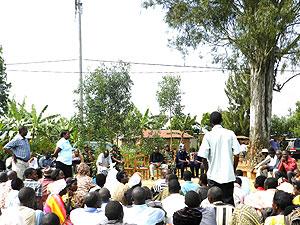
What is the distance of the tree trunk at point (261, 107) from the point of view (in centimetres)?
1895

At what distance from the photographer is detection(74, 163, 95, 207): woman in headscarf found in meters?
6.74

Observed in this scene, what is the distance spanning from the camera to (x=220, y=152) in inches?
227

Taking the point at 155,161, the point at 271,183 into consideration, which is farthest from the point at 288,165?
the point at 155,161

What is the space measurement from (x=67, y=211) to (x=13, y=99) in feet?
58.4

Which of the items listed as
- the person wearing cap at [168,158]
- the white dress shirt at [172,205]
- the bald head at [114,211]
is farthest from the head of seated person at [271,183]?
the person wearing cap at [168,158]

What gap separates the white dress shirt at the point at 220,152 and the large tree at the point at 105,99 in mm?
10295

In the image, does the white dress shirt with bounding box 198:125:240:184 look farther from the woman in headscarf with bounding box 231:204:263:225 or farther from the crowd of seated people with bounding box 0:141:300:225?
the woman in headscarf with bounding box 231:204:263:225

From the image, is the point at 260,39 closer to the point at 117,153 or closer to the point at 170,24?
the point at 170,24

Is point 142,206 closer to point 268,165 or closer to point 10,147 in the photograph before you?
point 10,147

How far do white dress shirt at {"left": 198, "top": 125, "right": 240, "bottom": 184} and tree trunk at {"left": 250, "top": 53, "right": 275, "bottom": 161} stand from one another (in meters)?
13.6

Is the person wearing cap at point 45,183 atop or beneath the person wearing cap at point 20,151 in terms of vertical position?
beneath

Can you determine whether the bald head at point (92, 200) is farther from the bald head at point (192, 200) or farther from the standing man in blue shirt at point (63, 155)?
the standing man in blue shirt at point (63, 155)

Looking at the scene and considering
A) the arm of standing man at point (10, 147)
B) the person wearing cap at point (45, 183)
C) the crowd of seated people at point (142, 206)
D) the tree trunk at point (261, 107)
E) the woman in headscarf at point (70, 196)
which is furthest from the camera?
the tree trunk at point (261, 107)

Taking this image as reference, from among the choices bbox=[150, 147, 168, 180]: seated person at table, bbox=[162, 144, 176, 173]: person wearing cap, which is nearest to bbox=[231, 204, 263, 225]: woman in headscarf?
bbox=[150, 147, 168, 180]: seated person at table
